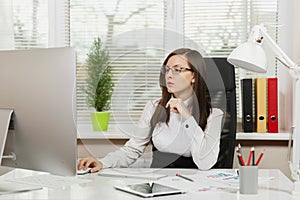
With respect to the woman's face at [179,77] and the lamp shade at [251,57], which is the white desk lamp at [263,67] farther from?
the woman's face at [179,77]

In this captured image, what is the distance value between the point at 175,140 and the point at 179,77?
242 millimetres

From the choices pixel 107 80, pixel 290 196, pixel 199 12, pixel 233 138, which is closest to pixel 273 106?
pixel 233 138

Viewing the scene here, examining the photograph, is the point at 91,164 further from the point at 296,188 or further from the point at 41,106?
the point at 296,188

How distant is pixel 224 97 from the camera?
244cm

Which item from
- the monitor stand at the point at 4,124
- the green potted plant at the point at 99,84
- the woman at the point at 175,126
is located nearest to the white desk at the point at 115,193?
the monitor stand at the point at 4,124

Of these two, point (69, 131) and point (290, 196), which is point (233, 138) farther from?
point (69, 131)

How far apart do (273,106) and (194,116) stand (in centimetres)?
88

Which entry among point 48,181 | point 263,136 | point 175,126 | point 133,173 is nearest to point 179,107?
point 175,126

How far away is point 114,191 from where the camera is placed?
1578 mm

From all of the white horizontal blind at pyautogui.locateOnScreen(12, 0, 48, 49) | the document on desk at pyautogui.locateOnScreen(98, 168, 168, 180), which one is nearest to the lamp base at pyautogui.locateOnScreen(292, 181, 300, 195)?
the document on desk at pyautogui.locateOnScreen(98, 168, 168, 180)

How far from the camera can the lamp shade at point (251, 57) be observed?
1.61 metres

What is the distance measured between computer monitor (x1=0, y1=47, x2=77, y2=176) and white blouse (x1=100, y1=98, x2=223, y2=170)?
49 centimetres

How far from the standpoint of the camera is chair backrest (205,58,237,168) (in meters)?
2.39

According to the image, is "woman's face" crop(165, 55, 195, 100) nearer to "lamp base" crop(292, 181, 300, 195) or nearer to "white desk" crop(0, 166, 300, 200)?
"white desk" crop(0, 166, 300, 200)
